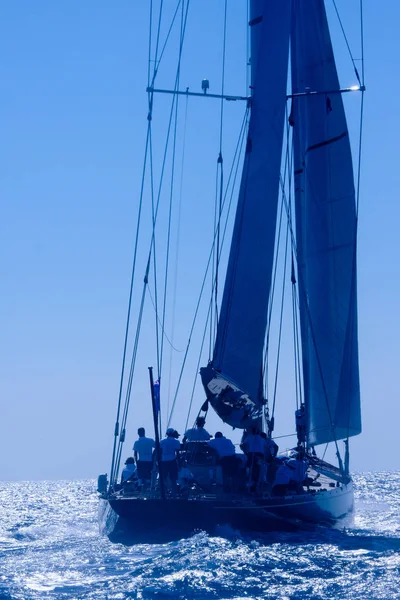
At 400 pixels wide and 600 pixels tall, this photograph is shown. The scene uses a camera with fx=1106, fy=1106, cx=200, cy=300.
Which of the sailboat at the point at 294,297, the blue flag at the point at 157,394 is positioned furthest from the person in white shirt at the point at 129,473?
the blue flag at the point at 157,394

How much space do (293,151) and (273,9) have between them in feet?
14.7

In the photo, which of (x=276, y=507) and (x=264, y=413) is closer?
(x=276, y=507)

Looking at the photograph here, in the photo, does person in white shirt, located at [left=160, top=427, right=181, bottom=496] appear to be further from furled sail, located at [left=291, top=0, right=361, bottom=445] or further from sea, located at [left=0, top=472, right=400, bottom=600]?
furled sail, located at [left=291, top=0, right=361, bottom=445]

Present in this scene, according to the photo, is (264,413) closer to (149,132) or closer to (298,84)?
(149,132)

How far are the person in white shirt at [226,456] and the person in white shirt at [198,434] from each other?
49.2 inches

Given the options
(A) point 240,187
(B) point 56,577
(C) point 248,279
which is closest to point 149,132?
(A) point 240,187

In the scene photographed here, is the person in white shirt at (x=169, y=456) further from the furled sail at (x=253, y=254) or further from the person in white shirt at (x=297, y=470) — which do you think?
the person in white shirt at (x=297, y=470)

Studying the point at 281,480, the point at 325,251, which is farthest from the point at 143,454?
the point at 325,251

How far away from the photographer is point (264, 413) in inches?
939

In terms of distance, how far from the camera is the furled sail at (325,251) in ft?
85.1

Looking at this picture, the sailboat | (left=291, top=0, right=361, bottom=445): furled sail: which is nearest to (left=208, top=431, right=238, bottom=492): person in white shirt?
the sailboat

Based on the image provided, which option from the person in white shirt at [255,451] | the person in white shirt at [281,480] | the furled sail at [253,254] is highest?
the furled sail at [253,254]

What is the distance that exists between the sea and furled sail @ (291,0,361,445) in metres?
5.64

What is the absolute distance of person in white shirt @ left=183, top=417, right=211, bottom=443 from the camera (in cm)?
2145
